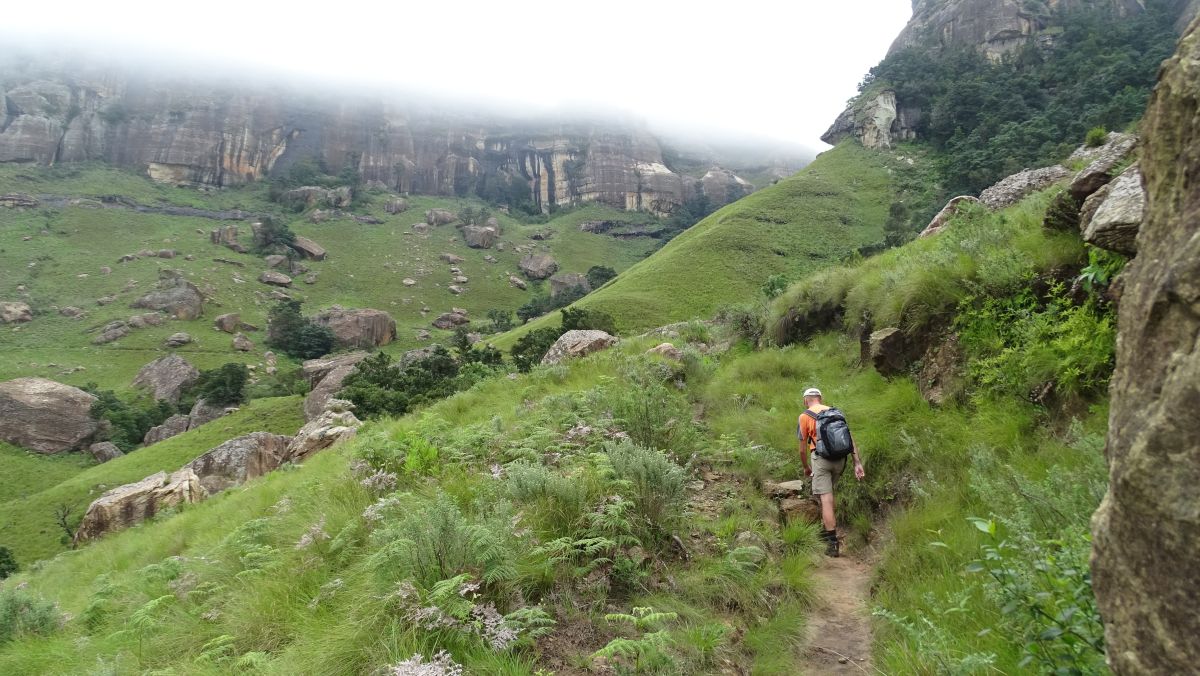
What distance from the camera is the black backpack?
572 cm

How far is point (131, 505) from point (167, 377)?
1942 inches

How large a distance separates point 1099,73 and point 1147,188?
3712 inches

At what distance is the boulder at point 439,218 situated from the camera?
130250mm

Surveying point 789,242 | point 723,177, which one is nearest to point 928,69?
point 789,242

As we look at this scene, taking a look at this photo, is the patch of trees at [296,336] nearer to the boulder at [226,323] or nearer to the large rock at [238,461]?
the boulder at [226,323]

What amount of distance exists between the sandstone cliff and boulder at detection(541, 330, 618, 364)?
144 m

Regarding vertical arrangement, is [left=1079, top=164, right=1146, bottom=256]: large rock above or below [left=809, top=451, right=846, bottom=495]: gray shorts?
above

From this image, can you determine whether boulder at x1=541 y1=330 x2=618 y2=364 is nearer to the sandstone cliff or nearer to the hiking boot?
the hiking boot

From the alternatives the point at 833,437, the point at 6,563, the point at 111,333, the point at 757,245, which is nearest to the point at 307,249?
the point at 111,333

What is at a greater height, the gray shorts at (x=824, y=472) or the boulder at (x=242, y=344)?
the gray shorts at (x=824, y=472)

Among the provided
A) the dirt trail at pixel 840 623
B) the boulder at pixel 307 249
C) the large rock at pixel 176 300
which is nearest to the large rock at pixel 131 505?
the dirt trail at pixel 840 623

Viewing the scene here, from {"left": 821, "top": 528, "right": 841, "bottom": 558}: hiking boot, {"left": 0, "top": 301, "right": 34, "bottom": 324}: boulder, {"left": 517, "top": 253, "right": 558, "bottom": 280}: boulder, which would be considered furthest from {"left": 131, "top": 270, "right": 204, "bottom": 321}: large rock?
{"left": 821, "top": 528, "right": 841, "bottom": 558}: hiking boot

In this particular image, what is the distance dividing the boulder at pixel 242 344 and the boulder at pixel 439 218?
66285 mm

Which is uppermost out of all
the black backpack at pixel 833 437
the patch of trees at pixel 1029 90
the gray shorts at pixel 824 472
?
the patch of trees at pixel 1029 90
